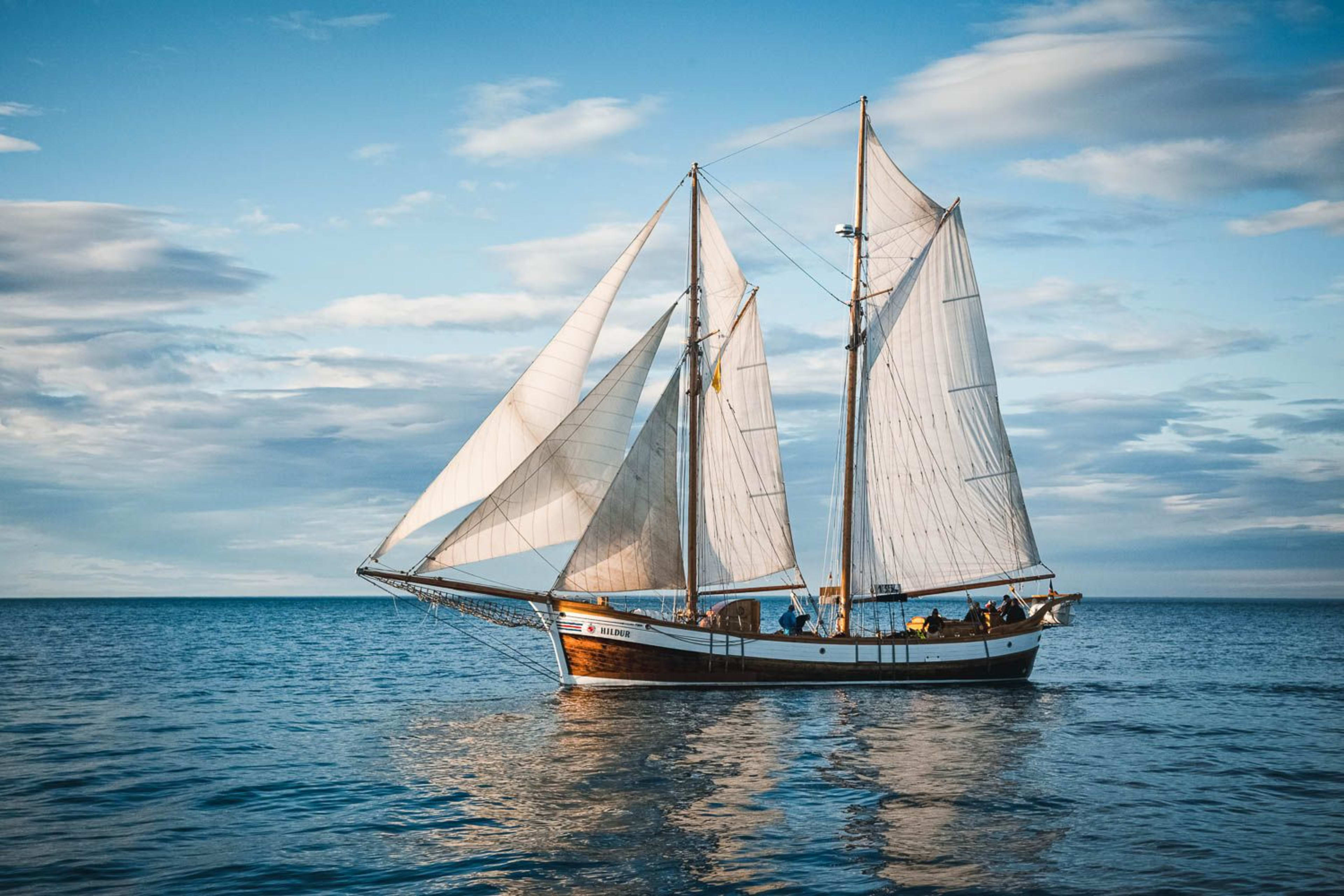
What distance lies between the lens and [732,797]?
862 inches

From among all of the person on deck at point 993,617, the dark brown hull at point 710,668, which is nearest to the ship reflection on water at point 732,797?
the dark brown hull at point 710,668

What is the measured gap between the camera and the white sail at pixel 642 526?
120 ft

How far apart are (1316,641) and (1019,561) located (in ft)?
218

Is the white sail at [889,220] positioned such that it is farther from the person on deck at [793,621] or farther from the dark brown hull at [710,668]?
the dark brown hull at [710,668]

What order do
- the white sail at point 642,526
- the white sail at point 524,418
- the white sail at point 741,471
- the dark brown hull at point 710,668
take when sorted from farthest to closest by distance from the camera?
1. the white sail at point 741,471
2. the dark brown hull at point 710,668
3. the white sail at point 642,526
4. the white sail at point 524,418

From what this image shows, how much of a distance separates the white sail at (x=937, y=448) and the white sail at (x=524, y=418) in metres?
12.3

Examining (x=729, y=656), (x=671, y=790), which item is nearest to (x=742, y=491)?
(x=729, y=656)

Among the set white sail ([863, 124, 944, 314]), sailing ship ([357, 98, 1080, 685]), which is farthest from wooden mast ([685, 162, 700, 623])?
white sail ([863, 124, 944, 314])

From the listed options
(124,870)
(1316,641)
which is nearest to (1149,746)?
(124,870)

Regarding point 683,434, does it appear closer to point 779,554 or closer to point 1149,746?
point 779,554

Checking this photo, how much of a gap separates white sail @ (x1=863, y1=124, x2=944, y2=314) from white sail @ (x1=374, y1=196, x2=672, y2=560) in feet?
38.3

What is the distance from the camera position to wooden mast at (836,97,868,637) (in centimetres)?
4341

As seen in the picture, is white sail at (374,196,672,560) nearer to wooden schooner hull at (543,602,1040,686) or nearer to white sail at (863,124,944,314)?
wooden schooner hull at (543,602,1040,686)

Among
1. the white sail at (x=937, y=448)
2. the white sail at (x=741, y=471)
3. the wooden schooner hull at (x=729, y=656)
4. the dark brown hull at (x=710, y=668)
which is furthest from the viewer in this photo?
the white sail at (x=937, y=448)
